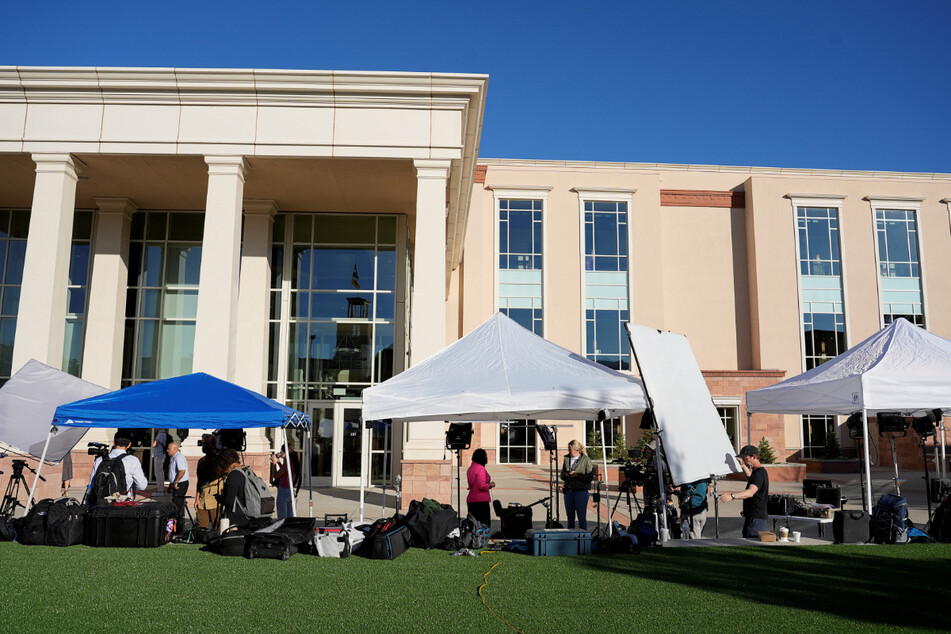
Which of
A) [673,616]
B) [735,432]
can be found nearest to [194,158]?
[673,616]

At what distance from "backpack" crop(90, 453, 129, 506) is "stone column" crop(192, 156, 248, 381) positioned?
628cm

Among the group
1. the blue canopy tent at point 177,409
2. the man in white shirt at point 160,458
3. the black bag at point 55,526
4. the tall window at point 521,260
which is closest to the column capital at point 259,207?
the man in white shirt at point 160,458

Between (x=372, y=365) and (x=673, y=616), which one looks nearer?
(x=673, y=616)

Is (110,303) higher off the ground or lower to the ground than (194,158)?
lower

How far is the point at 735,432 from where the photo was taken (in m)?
33.8

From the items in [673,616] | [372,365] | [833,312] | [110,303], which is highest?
[833,312]

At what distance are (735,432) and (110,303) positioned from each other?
25.9 m

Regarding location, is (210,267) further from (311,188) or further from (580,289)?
(580,289)

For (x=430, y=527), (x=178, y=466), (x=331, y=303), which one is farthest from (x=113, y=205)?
(x=430, y=527)

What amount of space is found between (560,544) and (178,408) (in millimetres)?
6093

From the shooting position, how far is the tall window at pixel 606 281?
3591cm

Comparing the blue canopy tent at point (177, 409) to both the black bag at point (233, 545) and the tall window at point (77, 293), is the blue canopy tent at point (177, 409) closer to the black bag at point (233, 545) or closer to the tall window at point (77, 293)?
the black bag at point (233, 545)

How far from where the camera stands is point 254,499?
11188 mm

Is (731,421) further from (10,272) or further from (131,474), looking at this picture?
(10,272)
